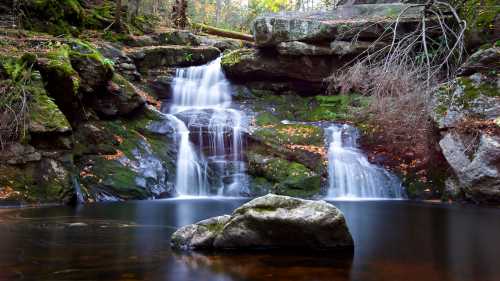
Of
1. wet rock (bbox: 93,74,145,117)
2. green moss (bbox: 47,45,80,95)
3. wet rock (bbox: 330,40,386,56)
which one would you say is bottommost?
wet rock (bbox: 93,74,145,117)

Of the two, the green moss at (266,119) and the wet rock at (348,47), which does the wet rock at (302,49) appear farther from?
the green moss at (266,119)

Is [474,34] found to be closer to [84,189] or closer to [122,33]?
[84,189]

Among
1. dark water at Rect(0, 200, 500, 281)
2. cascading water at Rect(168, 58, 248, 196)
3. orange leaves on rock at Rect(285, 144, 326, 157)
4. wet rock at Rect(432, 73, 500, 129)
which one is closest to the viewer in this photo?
dark water at Rect(0, 200, 500, 281)

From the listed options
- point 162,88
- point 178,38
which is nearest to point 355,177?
point 162,88

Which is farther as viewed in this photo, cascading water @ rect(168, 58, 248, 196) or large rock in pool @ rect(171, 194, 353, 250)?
cascading water @ rect(168, 58, 248, 196)

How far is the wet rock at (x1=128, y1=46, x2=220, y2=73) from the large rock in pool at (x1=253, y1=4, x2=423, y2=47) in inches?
114

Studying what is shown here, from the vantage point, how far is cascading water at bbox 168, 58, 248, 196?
13.2 meters

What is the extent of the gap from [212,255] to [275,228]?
74 cm

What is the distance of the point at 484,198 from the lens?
Result: 10.6m

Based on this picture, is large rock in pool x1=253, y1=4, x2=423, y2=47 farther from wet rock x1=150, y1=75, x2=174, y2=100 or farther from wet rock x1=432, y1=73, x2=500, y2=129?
wet rock x1=432, y1=73, x2=500, y2=129

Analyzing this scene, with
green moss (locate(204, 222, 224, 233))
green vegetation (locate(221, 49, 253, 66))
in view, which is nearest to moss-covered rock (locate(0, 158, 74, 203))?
green moss (locate(204, 222, 224, 233))

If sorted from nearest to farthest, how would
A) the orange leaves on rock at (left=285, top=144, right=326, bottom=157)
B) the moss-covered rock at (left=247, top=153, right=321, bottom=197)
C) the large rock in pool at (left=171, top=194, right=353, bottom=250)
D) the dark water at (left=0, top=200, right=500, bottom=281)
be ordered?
the dark water at (left=0, top=200, right=500, bottom=281) → the large rock in pool at (left=171, top=194, right=353, bottom=250) → the moss-covered rock at (left=247, top=153, right=321, bottom=197) → the orange leaves on rock at (left=285, top=144, right=326, bottom=157)

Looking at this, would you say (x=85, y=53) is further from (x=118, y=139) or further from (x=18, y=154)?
(x=18, y=154)

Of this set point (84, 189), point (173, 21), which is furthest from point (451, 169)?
point (173, 21)
